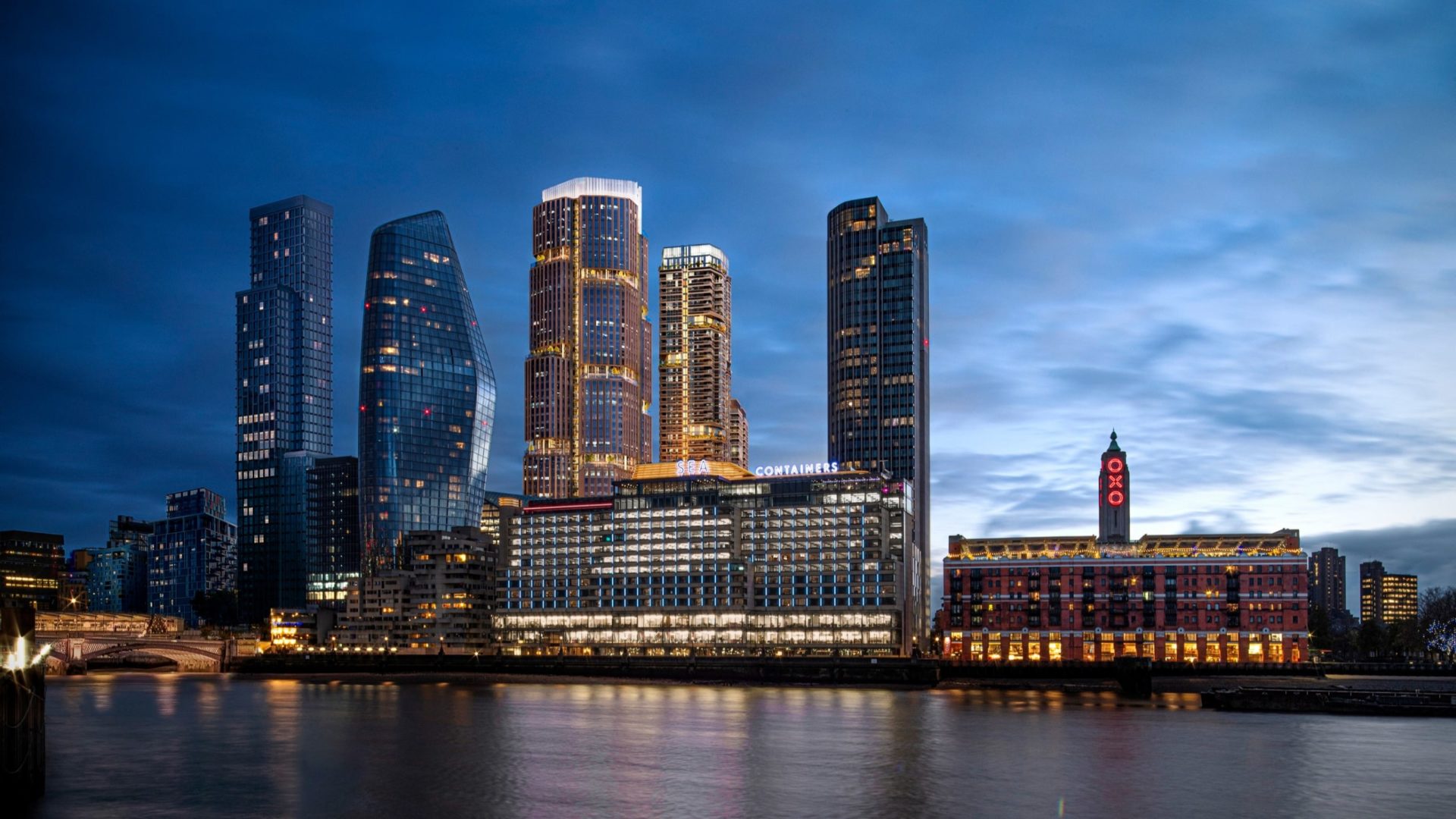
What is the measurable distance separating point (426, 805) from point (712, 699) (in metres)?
97.1

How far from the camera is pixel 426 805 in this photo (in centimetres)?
7631

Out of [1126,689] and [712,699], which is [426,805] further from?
[1126,689]

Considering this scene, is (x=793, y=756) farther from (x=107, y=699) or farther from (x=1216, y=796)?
(x=107, y=699)

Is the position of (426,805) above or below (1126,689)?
above

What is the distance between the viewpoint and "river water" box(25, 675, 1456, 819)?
7762 cm

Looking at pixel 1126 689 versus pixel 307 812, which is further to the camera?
pixel 1126 689

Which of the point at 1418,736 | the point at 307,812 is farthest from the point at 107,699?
the point at 1418,736

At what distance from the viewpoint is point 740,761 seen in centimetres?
9612

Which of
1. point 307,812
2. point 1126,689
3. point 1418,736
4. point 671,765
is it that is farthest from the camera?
point 1126,689

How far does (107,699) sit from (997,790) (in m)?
141

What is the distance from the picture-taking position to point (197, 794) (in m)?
81.6

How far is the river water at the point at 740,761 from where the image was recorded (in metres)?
77.6

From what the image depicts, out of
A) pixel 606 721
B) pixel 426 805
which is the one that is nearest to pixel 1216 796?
pixel 426 805

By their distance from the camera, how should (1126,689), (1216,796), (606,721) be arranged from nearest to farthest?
(1216,796), (606,721), (1126,689)
